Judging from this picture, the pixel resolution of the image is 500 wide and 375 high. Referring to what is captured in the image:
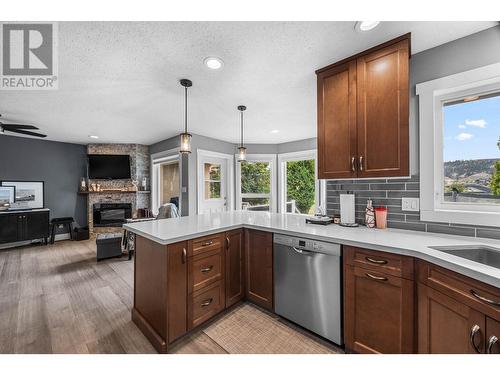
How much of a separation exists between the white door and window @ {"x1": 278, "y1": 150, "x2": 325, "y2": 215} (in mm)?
1395

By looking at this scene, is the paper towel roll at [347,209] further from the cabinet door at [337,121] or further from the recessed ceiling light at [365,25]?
the recessed ceiling light at [365,25]

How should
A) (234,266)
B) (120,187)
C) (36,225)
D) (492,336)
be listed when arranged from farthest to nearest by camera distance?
(120,187), (36,225), (234,266), (492,336)

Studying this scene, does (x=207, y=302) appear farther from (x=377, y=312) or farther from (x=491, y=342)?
(x=491, y=342)

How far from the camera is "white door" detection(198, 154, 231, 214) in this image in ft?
15.0

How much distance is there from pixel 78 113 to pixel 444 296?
14.9 ft

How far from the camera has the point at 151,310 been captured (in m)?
1.73

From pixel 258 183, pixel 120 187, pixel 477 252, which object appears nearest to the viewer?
pixel 477 252

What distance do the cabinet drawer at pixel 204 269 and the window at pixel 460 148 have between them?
1.80 meters

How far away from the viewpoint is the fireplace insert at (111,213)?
5348 mm

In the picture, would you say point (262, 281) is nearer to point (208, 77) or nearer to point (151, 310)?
point (151, 310)

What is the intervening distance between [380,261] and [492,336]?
1.72ft

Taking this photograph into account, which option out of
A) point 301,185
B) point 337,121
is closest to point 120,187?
point 301,185

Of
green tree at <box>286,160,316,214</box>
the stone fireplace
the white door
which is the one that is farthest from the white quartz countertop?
the stone fireplace

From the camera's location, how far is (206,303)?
184cm
